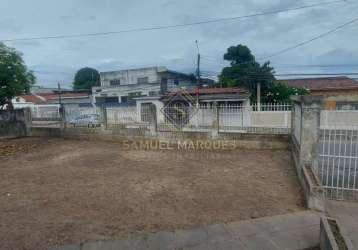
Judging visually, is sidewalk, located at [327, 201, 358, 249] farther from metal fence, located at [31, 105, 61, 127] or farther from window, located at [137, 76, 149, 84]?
window, located at [137, 76, 149, 84]

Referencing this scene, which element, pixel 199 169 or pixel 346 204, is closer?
pixel 346 204

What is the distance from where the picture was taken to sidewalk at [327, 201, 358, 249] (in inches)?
131

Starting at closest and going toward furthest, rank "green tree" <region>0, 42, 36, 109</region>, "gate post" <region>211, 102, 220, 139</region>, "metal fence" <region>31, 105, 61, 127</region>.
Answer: "gate post" <region>211, 102, 220, 139</region>, "green tree" <region>0, 42, 36, 109</region>, "metal fence" <region>31, 105, 61, 127</region>

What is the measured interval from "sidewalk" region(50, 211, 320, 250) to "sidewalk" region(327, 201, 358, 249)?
38cm

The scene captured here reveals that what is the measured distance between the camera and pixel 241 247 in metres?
3.03

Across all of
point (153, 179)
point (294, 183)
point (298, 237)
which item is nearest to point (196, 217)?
point (298, 237)

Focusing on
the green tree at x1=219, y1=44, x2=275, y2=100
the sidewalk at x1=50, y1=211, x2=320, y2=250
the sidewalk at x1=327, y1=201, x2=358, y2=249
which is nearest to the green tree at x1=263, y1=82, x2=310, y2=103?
the green tree at x1=219, y1=44, x2=275, y2=100

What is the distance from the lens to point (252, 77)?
2236cm

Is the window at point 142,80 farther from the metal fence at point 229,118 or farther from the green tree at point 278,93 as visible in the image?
the metal fence at point 229,118

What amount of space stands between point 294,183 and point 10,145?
1100 centimetres

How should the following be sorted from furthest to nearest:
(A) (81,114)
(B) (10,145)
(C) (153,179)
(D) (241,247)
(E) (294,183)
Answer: (A) (81,114)
(B) (10,145)
(C) (153,179)
(E) (294,183)
(D) (241,247)

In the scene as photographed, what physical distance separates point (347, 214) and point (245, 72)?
2302 cm

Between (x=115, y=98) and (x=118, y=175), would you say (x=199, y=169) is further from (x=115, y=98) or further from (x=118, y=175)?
(x=115, y=98)

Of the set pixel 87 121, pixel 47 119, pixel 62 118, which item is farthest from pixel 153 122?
pixel 47 119
